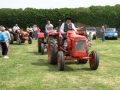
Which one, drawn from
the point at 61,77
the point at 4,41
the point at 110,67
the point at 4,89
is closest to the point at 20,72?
the point at 61,77

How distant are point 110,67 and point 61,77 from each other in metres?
2.59

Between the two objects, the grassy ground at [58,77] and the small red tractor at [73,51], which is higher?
the small red tractor at [73,51]

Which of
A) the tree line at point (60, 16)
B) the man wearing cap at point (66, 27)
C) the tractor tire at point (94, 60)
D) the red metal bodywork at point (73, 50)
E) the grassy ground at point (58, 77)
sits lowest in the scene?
the grassy ground at point (58, 77)

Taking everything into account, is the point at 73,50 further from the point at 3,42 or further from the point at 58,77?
the point at 3,42

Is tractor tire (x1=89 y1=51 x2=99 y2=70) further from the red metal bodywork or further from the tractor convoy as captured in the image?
the red metal bodywork

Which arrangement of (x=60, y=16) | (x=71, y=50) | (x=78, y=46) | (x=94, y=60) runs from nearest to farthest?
(x=94, y=60), (x=78, y=46), (x=71, y=50), (x=60, y=16)

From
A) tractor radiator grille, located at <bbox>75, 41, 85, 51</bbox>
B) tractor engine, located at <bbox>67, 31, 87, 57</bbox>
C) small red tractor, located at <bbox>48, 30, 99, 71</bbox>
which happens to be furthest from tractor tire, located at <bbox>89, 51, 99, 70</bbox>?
tractor radiator grille, located at <bbox>75, 41, 85, 51</bbox>

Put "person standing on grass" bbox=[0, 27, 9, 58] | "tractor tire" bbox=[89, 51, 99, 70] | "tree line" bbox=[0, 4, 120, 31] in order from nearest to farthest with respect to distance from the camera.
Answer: "tractor tire" bbox=[89, 51, 99, 70] → "person standing on grass" bbox=[0, 27, 9, 58] → "tree line" bbox=[0, 4, 120, 31]

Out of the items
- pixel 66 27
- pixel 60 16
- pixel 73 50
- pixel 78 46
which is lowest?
pixel 73 50

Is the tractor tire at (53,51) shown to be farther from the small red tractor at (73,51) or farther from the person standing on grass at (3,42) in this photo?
the person standing on grass at (3,42)

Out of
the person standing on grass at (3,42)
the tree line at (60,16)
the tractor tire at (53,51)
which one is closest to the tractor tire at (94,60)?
the tractor tire at (53,51)

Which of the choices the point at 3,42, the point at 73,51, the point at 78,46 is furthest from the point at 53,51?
the point at 3,42

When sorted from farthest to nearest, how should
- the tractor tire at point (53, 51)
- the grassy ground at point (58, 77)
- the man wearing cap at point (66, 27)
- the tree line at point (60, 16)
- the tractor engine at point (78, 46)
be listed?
1. the tree line at point (60, 16)
2. the man wearing cap at point (66, 27)
3. the tractor tire at point (53, 51)
4. the tractor engine at point (78, 46)
5. the grassy ground at point (58, 77)

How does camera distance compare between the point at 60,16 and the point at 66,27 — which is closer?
the point at 66,27
